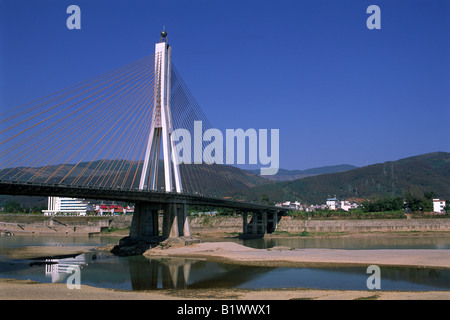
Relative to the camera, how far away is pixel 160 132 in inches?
1738

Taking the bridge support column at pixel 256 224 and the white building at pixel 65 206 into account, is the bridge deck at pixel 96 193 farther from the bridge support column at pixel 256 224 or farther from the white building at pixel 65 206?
the white building at pixel 65 206

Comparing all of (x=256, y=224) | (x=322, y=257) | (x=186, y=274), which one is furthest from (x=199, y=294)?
(x=256, y=224)

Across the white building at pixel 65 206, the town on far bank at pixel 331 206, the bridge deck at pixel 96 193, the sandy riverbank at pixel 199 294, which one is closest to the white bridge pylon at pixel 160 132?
the bridge deck at pixel 96 193

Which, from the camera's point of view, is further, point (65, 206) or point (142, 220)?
point (65, 206)

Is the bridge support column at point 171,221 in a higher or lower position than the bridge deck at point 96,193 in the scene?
lower

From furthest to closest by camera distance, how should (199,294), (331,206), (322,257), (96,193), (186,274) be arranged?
(331,206) → (96,193) → (322,257) → (186,274) → (199,294)

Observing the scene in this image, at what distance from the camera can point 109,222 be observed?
90000mm

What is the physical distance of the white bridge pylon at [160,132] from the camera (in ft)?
141

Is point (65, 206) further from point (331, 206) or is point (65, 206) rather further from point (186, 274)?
point (186, 274)

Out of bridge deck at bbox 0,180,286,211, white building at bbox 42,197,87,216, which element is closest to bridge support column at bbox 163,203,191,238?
bridge deck at bbox 0,180,286,211

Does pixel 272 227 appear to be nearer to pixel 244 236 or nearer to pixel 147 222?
pixel 244 236

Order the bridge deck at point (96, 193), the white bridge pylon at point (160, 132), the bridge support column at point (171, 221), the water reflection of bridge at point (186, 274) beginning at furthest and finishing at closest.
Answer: the bridge support column at point (171, 221) → the white bridge pylon at point (160, 132) → the bridge deck at point (96, 193) → the water reflection of bridge at point (186, 274)

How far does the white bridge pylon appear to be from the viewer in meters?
43.1
